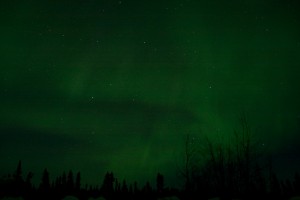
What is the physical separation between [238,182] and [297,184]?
13088 mm

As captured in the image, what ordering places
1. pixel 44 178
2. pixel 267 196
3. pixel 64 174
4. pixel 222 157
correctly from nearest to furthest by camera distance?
1. pixel 267 196
2. pixel 44 178
3. pixel 222 157
4. pixel 64 174

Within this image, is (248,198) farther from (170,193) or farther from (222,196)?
(170,193)

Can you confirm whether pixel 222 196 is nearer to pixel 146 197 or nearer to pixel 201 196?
pixel 201 196

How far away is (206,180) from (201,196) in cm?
2691

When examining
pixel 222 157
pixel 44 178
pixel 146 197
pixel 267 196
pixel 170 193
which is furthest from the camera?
pixel 222 157

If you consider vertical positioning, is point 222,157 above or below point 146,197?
above

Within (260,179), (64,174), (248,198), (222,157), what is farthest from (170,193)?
(64,174)

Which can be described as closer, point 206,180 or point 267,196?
point 267,196

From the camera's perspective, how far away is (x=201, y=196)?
A: 31547 millimetres

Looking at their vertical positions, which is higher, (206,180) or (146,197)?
(206,180)

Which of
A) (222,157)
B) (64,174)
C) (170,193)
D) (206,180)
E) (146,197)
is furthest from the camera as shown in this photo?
(206,180)

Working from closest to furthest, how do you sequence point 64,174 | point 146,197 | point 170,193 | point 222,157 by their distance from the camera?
1. point 146,197
2. point 170,193
3. point 222,157
4. point 64,174

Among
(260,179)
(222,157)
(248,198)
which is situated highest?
(222,157)

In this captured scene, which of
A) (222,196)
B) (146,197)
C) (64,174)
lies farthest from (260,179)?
(64,174)
